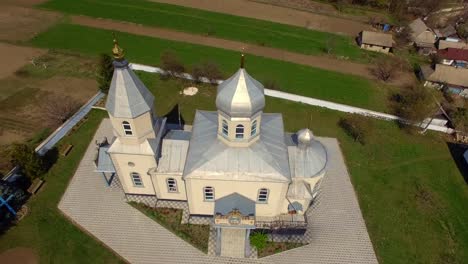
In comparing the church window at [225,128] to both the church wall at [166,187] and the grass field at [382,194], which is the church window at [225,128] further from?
the grass field at [382,194]

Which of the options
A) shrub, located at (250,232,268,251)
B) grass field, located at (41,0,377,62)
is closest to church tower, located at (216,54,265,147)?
shrub, located at (250,232,268,251)

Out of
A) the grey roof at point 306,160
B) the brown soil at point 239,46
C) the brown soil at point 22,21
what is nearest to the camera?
the grey roof at point 306,160

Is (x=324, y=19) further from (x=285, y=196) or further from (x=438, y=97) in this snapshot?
(x=285, y=196)

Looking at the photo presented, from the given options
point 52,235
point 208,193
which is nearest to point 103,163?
point 52,235

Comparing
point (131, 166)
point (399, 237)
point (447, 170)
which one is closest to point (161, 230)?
point (131, 166)

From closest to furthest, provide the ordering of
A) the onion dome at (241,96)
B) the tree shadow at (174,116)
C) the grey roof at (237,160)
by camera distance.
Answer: the onion dome at (241,96), the grey roof at (237,160), the tree shadow at (174,116)

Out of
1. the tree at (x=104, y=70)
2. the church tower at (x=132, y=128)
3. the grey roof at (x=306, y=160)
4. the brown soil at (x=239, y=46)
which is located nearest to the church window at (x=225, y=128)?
the church tower at (x=132, y=128)
